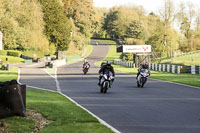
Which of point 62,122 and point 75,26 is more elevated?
point 75,26

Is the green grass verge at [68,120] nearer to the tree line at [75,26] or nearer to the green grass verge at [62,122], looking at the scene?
the green grass verge at [62,122]

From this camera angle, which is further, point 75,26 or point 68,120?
point 75,26

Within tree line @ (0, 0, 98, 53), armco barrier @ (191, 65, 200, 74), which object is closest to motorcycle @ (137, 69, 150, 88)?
armco barrier @ (191, 65, 200, 74)

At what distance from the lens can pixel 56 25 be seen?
92.1m

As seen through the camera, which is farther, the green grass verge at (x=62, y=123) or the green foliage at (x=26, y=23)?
the green foliage at (x=26, y=23)

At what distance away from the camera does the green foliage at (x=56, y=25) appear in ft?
297

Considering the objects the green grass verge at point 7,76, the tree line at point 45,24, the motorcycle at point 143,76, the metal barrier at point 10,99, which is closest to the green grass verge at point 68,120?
the metal barrier at point 10,99

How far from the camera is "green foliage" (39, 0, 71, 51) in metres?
90.4

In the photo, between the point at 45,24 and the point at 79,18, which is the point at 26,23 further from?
the point at 79,18

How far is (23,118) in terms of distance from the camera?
9.42 metres

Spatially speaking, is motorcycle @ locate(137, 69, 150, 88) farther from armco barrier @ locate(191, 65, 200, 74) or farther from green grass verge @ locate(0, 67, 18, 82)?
armco barrier @ locate(191, 65, 200, 74)

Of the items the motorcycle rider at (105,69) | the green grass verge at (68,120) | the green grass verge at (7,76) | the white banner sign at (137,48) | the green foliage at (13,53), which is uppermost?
the white banner sign at (137,48)

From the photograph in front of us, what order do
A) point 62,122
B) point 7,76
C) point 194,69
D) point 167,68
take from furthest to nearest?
→ point 167,68 < point 194,69 < point 7,76 < point 62,122

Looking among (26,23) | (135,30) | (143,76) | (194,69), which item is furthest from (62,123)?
(135,30)
